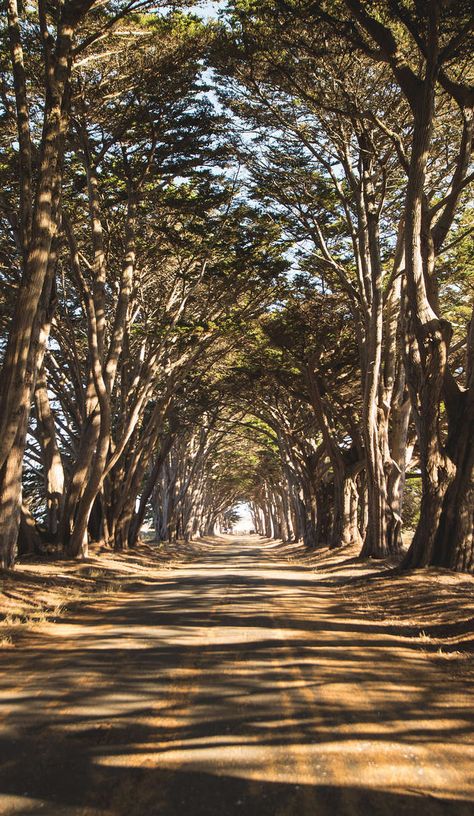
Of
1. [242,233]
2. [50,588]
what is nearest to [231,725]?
[50,588]

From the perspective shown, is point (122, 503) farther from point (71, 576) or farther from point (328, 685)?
point (328, 685)

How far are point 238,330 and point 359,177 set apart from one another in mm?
8563

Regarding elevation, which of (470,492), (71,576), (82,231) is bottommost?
(71,576)

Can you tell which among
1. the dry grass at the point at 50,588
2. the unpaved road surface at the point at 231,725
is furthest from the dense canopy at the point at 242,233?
the unpaved road surface at the point at 231,725

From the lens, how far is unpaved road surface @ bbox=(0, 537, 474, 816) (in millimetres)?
3348

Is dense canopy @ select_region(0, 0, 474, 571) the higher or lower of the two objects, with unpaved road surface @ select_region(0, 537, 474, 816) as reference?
higher

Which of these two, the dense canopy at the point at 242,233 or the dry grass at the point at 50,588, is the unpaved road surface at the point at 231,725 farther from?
the dense canopy at the point at 242,233

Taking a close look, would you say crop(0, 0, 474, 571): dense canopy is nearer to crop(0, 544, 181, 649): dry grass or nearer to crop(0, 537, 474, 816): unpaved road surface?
crop(0, 544, 181, 649): dry grass

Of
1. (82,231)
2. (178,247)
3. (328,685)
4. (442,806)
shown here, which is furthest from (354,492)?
(442,806)

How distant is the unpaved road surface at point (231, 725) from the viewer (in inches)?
132

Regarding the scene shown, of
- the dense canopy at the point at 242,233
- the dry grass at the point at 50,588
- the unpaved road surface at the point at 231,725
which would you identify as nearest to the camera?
the unpaved road surface at the point at 231,725

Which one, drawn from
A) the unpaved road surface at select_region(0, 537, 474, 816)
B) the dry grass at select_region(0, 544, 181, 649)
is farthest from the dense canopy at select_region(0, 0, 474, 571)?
the unpaved road surface at select_region(0, 537, 474, 816)

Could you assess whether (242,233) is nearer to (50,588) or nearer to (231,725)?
(50,588)

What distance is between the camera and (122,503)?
23.3 meters
